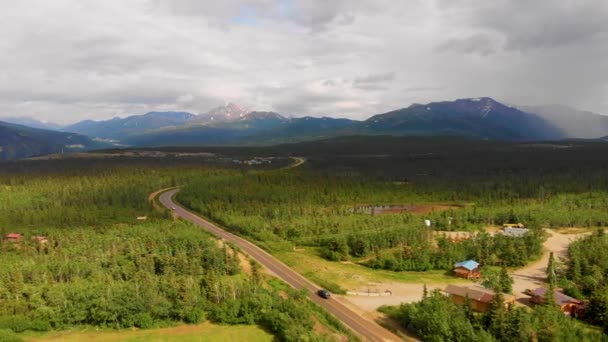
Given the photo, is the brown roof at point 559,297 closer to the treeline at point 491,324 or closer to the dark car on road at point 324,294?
the treeline at point 491,324

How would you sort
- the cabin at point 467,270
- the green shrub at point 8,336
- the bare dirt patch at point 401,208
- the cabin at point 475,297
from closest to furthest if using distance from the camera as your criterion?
the green shrub at point 8,336 < the cabin at point 475,297 < the cabin at point 467,270 < the bare dirt patch at point 401,208

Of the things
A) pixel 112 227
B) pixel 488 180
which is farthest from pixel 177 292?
pixel 488 180

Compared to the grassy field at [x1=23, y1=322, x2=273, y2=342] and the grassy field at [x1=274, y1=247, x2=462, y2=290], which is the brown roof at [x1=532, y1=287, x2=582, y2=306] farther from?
the grassy field at [x1=23, y1=322, x2=273, y2=342]

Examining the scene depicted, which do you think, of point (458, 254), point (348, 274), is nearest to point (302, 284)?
point (348, 274)

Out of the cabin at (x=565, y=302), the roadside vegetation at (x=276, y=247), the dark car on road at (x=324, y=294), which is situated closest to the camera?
the roadside vegetation at (x=276, y=247)

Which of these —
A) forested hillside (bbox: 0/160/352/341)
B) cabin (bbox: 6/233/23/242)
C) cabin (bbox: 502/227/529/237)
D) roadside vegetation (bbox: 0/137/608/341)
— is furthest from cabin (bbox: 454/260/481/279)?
cabin (bbox: 6/233/23/242)

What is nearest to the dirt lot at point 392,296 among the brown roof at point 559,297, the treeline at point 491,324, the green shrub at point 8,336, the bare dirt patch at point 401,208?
the treeline at point 491,324

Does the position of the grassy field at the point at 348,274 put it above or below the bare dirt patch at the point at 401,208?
below
